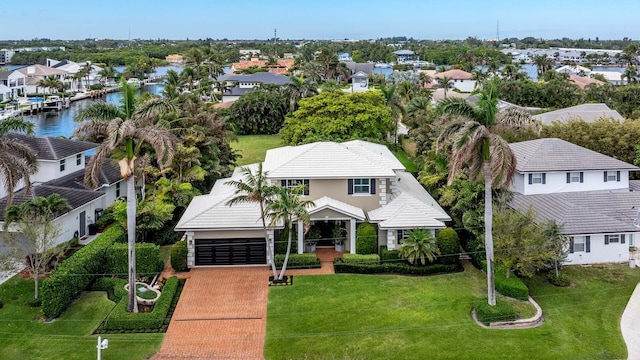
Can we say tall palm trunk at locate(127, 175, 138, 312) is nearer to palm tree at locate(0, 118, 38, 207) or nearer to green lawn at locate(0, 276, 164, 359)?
green lawn at locate(0, 276, 164, 359)

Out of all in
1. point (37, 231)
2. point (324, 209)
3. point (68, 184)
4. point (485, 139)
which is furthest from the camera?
point (68, 184)

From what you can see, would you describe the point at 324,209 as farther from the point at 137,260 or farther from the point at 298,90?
the point at 298,90

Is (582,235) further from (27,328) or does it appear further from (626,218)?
(27,328)

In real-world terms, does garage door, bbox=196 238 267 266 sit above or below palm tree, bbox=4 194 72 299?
below

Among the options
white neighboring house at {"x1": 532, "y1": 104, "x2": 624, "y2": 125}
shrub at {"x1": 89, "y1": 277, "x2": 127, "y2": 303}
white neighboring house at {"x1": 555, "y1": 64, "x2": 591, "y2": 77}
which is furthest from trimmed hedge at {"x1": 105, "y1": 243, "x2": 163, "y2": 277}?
white neighboring house at {"x1": 555, "y1": 64, "x2": 591, "y2": 77}

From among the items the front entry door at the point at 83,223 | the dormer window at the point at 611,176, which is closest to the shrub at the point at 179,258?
the front entry door at the point at 83,223

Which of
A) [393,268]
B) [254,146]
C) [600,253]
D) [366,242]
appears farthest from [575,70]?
[393,268]
